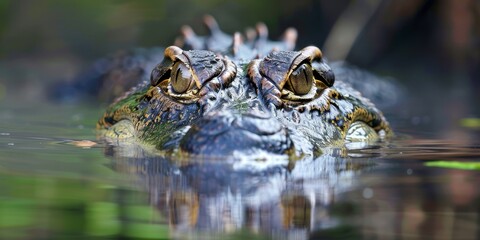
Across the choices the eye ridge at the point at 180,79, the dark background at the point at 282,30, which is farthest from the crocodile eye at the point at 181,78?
the dark background at the point at 282,30

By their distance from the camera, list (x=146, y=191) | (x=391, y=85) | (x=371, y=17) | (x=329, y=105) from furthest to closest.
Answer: (x=371, y=17), (x=391, y=85), (x=329, y=105), (x=146, y=191)

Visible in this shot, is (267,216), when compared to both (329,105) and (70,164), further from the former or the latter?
(329,105)

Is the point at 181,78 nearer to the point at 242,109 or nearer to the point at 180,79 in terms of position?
the point at 180,79

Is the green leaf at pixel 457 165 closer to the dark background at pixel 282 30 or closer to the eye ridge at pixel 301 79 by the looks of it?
the eye ridge at pixel 301 79

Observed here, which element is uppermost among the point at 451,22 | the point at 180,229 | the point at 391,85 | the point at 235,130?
the point at 451,22

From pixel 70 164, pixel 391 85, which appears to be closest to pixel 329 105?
pixel 70 164

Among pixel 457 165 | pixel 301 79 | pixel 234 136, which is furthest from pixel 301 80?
pixel 457 165
